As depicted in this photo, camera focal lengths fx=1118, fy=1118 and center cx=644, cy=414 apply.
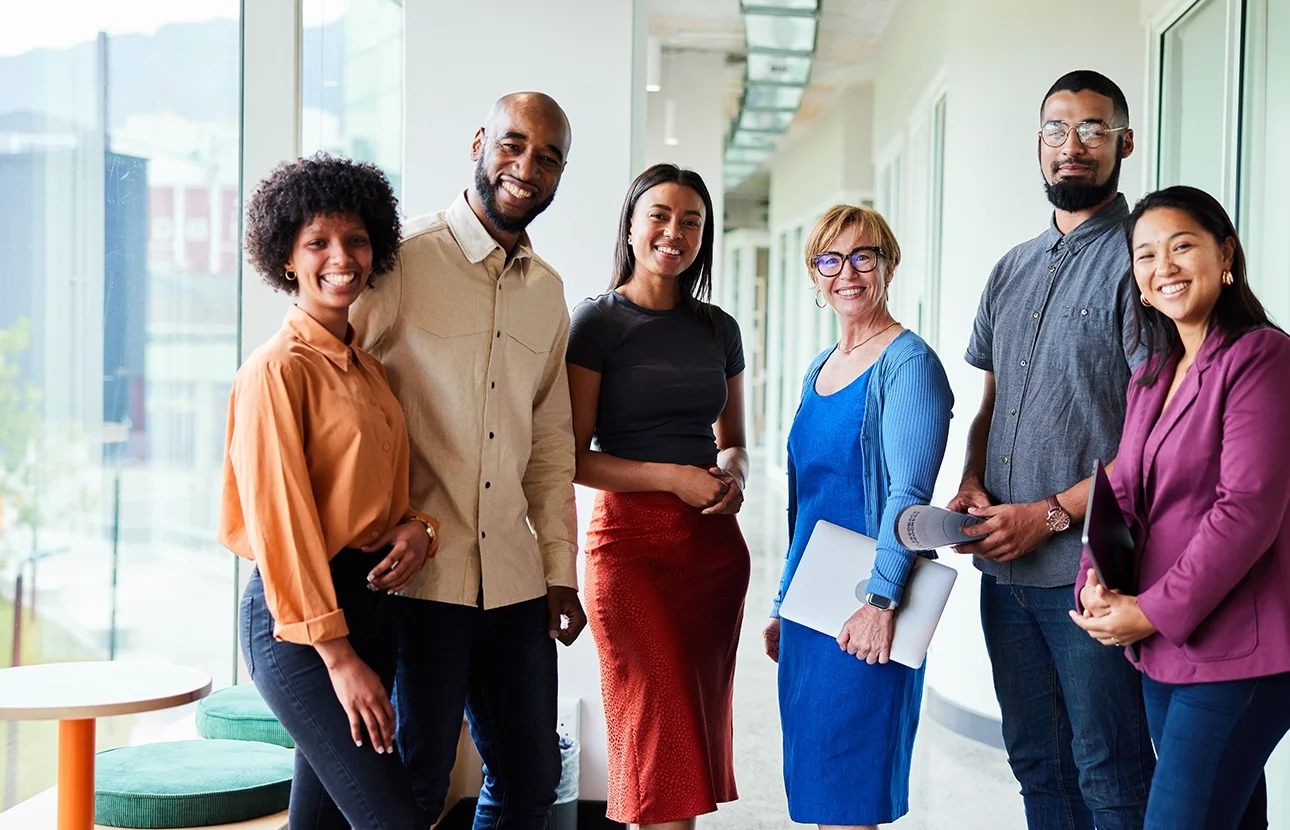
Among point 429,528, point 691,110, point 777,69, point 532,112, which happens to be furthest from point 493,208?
point 691,110

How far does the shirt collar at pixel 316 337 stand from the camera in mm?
1835

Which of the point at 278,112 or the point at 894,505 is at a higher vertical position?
the point at 278,112

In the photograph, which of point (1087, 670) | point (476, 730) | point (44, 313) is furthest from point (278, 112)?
point (1087, 670)

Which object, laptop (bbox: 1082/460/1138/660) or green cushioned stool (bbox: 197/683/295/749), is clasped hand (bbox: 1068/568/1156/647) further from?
green cushioned stool (bbox: 197/683/295/749)

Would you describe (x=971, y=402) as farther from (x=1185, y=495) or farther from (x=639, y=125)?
(x=1185, y=495)

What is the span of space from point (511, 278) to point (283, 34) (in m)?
1.62

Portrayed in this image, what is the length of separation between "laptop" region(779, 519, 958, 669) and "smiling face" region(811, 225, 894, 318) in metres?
0.45

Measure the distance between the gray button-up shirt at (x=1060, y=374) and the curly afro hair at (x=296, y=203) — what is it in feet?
4.32

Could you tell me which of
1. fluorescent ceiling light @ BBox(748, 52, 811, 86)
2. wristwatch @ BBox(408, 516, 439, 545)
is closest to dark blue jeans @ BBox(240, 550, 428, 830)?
wristwatch @ BBox(408, 516, 439, 545)

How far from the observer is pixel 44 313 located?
103 inches

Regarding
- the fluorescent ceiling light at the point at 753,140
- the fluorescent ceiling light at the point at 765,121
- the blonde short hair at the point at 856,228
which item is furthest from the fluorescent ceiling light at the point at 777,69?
the blonde short hair at the point at 856,228

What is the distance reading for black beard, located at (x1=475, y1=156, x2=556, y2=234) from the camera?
2213mm

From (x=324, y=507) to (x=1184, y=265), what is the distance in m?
1.48

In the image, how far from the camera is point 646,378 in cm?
249
